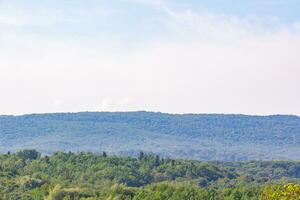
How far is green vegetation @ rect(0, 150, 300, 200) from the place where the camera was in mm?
106062

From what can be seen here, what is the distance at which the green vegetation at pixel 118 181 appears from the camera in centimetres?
10606

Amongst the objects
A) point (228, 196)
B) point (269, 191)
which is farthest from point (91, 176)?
point (269, 191)

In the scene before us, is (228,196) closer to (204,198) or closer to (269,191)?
(204,198)

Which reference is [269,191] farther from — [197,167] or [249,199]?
[197,167]

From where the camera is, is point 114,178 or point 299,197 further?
point 114,178

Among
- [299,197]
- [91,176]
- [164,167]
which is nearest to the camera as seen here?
[299,197]

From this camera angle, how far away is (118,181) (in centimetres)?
14562

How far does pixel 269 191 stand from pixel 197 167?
4426 inches

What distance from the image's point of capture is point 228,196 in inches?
4321

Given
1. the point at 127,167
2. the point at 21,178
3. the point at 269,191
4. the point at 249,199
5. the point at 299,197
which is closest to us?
the point at 299,197

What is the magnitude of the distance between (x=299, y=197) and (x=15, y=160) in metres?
102

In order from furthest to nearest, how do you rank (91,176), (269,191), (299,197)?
1. (91,176)
2. (269,191)
3. (299,197)

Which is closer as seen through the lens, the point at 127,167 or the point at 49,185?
the point at 49,185

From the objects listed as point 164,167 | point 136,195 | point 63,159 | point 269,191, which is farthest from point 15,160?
point 269,191
